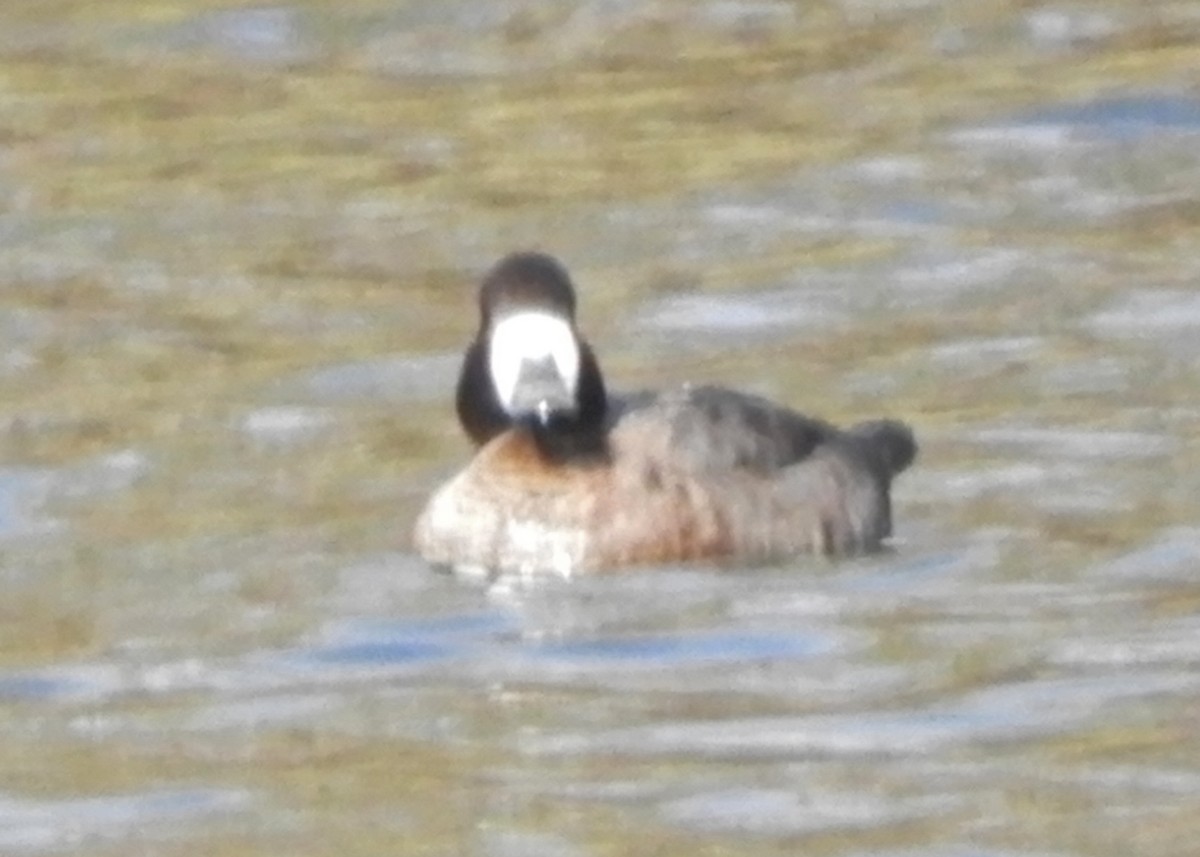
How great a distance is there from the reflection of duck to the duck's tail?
0.10 m

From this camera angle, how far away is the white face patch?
13336 millimetres

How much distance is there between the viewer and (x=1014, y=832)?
1027 centimetres

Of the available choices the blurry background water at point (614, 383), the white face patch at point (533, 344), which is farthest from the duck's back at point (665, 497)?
the white face patch at point (533, 344)

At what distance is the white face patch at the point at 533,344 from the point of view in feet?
43.8

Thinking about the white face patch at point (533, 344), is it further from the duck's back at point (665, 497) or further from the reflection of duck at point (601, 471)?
the duck's back at point (665, 497)

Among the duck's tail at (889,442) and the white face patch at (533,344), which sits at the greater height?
the white face patch at (533,344)

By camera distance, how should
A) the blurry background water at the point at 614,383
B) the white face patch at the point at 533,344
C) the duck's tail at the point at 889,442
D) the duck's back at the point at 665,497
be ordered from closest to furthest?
the blurry background water at the point at 614,383 → the white face patch at the point at 533,344 → the duck's back at the point at 665,497 → the duck's tail at the point at 889,442

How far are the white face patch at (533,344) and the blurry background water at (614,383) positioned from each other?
0.62 m

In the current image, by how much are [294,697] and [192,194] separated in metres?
7.04

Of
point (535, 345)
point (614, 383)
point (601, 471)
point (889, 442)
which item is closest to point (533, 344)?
point (535, 345)

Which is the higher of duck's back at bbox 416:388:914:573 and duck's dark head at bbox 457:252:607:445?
duck's dark head at bbox 457:252:607:445

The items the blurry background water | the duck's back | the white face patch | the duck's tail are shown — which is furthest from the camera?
the duck's tail

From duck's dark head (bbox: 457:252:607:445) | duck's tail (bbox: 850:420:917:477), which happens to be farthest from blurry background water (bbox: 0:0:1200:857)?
duck's dark head (bbox: 457:252:607:445)

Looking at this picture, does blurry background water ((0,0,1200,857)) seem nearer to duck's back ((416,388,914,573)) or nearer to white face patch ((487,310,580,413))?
duck's back ((416,388,914,573))
